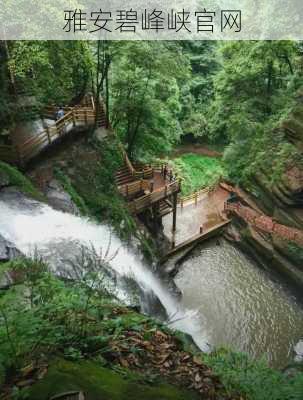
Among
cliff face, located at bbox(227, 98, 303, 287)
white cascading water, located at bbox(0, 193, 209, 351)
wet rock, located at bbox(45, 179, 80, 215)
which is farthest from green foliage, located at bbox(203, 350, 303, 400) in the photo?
cliff face, located at bbox(227, 98, 303, 287)

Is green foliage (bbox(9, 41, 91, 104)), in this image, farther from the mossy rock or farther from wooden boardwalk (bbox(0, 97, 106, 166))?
the mossy rock

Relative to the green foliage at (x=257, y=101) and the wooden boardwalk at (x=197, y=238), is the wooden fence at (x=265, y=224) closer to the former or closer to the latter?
the wooden boardwalk at (x=197, y=238)

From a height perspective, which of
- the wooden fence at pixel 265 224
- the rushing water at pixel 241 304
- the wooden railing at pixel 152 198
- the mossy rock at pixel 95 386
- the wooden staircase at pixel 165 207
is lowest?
the rushing water at pixel 241 304

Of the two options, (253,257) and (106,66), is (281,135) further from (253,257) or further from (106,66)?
(106,66)

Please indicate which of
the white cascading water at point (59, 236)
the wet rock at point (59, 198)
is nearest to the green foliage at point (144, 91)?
the wet rock at point (59, 198)

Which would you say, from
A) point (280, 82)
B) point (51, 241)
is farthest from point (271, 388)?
point (280, 82)

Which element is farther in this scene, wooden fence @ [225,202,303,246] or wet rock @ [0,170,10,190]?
wooden fence @ [225,202,303,246]

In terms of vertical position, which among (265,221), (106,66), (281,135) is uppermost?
(106,66)
